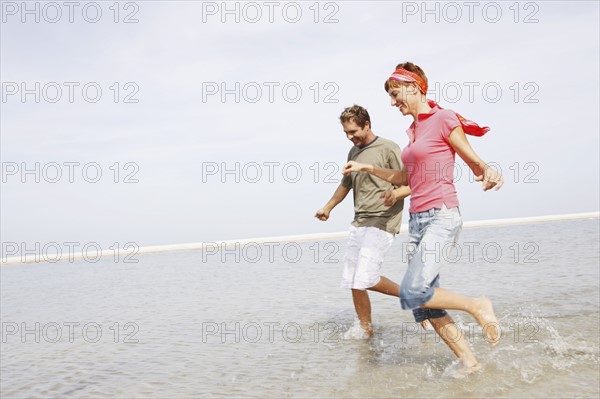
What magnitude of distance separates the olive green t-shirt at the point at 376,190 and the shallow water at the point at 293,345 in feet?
3.62

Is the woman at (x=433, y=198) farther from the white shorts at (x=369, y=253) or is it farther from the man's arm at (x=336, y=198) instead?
the man's arm at (x=336, y=198)

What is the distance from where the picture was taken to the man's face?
5055 millimetres

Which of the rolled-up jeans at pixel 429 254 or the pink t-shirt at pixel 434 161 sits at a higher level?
the pink t-shirt at pixel 434 161

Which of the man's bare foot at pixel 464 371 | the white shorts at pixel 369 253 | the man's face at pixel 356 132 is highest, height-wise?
the man's face at pixel 356 132

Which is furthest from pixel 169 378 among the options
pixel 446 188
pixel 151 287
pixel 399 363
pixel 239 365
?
pixel 151 287

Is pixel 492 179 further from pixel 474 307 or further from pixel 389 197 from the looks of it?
pixel 389 197

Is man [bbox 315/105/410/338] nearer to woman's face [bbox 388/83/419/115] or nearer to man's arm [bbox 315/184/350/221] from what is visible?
man's arm [bbox 315/184/350/221]

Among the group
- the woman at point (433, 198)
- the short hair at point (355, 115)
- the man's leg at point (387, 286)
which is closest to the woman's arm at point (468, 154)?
the woman at point (433, 198)

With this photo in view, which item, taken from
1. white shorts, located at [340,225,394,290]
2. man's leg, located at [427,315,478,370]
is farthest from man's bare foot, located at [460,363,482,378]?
white shorts, located at [340,225,394,290]

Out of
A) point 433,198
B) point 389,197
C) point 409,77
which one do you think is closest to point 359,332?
point 389,197

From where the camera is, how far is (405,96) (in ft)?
12.2

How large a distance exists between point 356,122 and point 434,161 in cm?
162

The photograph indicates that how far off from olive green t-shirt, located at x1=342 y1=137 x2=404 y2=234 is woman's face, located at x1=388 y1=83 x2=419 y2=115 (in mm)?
1299

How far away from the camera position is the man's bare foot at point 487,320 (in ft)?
11.4
